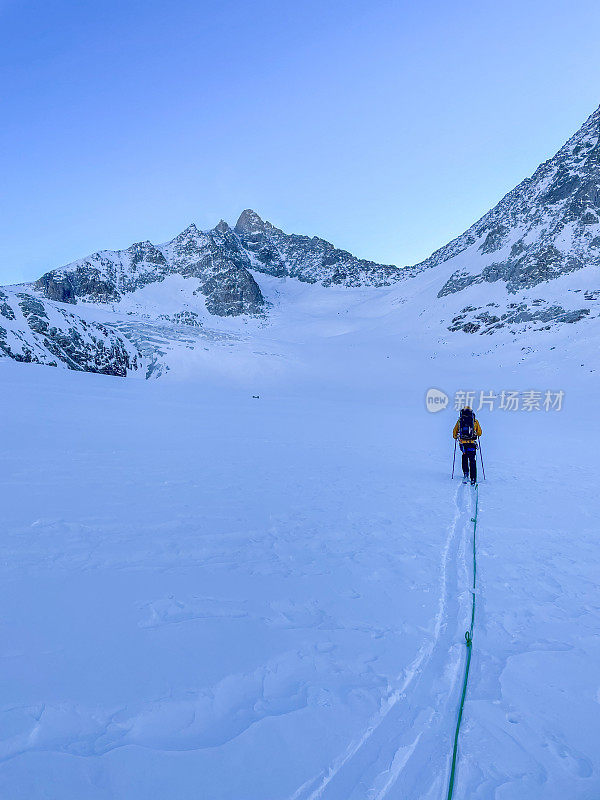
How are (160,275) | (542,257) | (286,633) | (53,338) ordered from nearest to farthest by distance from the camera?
(286,633)
(53,338)
(542,257)
(160,275)

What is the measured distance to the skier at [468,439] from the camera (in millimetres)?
10026

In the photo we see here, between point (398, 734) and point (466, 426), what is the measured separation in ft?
28.8

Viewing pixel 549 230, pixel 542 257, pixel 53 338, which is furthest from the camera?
pixel 549 230

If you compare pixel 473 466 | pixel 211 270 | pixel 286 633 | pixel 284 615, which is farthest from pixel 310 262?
pixel 286 633

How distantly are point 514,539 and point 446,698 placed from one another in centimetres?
383

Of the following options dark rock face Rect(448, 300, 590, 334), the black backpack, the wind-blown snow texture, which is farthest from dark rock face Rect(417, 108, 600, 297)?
the black backpack

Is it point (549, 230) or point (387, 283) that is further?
point (387, 283)

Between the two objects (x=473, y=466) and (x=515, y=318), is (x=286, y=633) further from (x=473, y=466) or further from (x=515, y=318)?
(x=515, y=318)

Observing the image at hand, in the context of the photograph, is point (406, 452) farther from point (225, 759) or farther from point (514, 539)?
point (225, 759)

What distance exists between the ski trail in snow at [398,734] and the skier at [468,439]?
649 centimetres

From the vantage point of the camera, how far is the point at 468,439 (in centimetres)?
1053

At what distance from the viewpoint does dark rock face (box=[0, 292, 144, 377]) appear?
84.7ft

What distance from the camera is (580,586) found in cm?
486

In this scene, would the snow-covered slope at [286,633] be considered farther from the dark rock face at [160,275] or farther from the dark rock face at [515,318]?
the dark rock face at [160,275]
